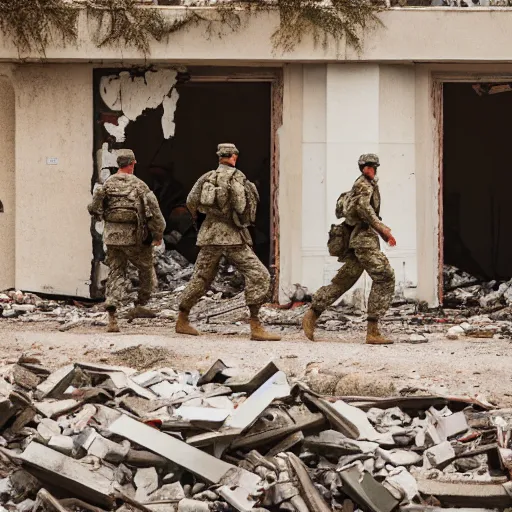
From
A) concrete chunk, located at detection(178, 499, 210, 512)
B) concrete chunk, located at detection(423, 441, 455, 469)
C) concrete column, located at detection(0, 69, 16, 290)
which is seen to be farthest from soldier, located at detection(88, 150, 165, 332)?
concrete chunk, located at detection(178, 499, 210, 512)

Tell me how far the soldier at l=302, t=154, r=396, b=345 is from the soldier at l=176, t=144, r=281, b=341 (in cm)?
67

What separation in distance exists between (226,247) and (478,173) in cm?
951

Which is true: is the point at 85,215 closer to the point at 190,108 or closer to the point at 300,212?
the point at 300,212

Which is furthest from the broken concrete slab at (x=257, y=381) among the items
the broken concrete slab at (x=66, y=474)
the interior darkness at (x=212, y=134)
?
the interior darkness at (x=212, y=134)

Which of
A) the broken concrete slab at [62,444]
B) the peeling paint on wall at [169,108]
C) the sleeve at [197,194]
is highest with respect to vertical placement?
the peeling paint on wall at [169,108]

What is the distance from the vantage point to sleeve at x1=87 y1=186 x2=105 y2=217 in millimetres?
11445

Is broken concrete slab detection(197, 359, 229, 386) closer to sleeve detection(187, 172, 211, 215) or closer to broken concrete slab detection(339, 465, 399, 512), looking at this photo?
broken concrete slab detection(339, 465, 399, 512)

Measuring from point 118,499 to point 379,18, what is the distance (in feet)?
28.2

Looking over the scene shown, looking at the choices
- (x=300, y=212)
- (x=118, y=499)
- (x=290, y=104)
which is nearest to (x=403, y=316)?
(x=300, y=212)

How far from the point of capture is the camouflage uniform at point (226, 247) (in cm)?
1107

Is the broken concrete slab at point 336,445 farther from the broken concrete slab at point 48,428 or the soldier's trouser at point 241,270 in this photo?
the soldier's trouser at point 241,270

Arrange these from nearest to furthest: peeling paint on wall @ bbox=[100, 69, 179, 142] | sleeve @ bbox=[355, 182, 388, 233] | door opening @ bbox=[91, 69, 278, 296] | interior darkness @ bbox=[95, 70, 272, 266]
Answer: sleeve @ bbox=[355, 182, 388, 233] → peeling paint on wall @ bbox=[100, 69, 179, 142] → door opening @ bbox=[91, 69, 278, 296] → interior darkness @ bbox=[95, 70, 272, 266]

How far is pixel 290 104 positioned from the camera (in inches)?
559

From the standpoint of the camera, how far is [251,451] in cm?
699
